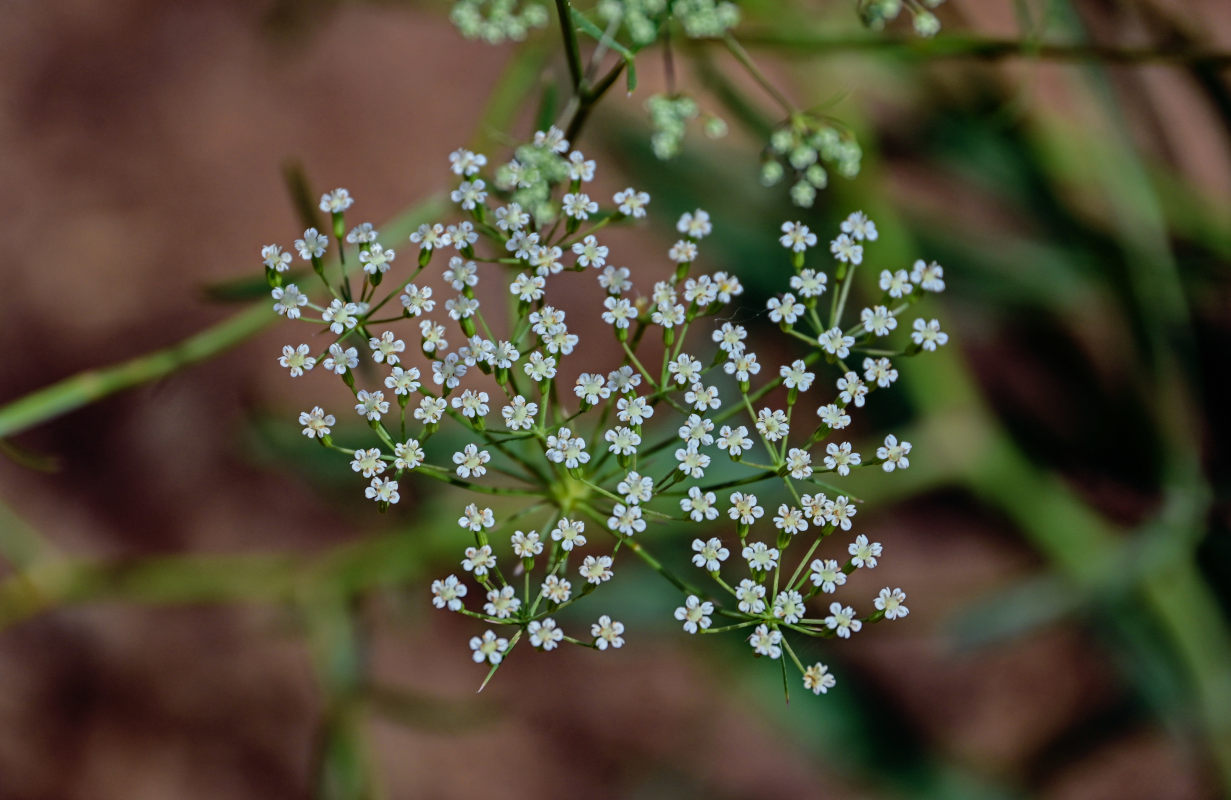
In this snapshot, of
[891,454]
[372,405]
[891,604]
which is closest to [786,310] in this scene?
[891,454]

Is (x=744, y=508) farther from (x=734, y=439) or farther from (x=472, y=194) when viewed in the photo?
(x=472, y=194)

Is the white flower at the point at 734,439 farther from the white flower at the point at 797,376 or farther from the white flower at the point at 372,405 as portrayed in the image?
the white flower at the point at 372,405

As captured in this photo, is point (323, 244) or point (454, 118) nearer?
point (323, 244)

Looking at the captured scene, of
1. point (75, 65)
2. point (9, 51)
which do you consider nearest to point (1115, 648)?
point (75, 65)

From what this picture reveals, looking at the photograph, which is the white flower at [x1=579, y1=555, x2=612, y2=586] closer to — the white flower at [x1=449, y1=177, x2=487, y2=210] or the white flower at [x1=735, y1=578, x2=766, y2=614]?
the white flower at [x1=735, y1=578, x2=766, y2=614]

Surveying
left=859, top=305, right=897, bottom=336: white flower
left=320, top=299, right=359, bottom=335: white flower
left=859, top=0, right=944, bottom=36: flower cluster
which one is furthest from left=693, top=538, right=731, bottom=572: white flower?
left=859, top=0, right=944, bottom=36: flower cluster

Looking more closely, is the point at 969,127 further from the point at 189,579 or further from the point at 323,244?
the point at 189,579
